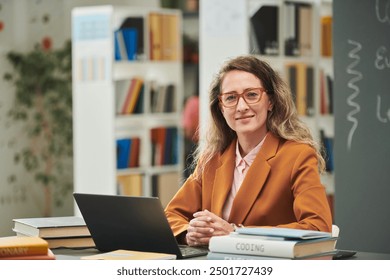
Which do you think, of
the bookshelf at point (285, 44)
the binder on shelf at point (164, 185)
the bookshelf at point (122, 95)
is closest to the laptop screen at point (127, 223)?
the bookshelf at point (285, 44)

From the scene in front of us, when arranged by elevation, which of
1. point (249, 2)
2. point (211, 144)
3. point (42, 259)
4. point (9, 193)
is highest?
point (249, 2)

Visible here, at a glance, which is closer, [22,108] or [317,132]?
[317,132]

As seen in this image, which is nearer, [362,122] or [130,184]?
[362,122]

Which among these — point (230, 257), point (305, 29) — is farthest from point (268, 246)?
point (305, 29)

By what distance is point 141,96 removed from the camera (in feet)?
26.9

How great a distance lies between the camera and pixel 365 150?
4.62m

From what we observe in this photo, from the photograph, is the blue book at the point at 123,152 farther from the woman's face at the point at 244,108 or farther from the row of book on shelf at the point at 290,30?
the woman's face at the point at 244,108

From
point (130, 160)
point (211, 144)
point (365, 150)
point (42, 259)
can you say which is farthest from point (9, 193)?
point (42, 259)

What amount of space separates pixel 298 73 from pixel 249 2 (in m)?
0.77

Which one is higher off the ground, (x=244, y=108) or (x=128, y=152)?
(x=244, y=108)

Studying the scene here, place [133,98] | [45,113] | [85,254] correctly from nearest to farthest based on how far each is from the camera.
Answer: [85,254] → [133,98] → [45,113]

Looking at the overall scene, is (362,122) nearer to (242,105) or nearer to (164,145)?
(242,105)

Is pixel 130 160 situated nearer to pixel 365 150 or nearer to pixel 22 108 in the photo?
pixel 22 108

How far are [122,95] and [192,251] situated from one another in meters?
5.49
